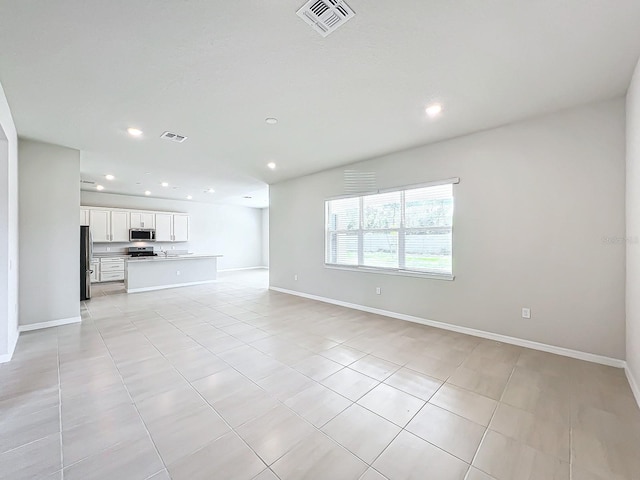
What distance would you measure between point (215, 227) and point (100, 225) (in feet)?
11.7

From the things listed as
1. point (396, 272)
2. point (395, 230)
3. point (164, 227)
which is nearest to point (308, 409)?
point (396, 272)

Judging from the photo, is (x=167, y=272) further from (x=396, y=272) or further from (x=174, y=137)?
(x=396, y=272)

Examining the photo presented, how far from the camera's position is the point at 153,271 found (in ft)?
23.5

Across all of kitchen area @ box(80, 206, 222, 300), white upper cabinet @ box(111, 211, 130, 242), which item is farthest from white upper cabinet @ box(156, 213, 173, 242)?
white upper cabinet @ box(111, 211, 130, 242)

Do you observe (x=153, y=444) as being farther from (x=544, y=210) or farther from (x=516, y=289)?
(x=544, y=210)

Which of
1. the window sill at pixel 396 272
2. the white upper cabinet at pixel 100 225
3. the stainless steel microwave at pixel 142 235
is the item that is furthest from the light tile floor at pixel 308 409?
the stainless steel microwave at pixel 142 235

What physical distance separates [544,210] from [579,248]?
531mm

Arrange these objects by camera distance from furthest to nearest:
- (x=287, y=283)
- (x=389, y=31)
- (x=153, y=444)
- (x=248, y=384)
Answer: (x=287, y=283), (x=248, y=384), (x=389, y=31), (x=153, y=444)

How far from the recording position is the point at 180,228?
31.4 feet

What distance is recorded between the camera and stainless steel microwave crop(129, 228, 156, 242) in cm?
849

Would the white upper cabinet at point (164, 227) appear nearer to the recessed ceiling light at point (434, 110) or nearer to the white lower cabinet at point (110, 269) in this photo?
the white lower cabinet at point (110, 269)

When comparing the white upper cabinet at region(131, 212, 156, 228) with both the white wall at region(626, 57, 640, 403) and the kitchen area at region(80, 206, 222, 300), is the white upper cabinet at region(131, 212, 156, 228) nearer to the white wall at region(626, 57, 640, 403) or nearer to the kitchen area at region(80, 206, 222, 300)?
the kitchen area at region(80, 206, 222, 300)

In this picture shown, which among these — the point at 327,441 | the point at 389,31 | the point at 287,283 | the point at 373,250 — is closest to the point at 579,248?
the point at 373,250

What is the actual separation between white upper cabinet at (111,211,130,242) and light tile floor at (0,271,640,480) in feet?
16.9
